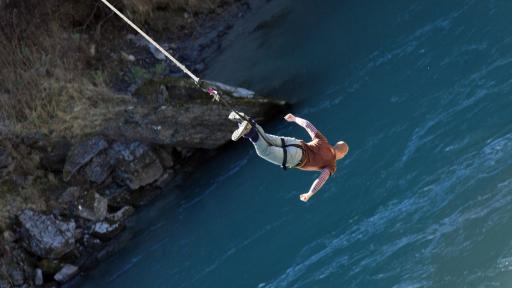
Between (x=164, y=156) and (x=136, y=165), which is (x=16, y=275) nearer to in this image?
(x=136, y=165)

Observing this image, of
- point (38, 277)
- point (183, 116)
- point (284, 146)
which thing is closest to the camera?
point (284, 146)

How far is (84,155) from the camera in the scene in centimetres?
2002

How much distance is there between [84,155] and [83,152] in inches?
4.0

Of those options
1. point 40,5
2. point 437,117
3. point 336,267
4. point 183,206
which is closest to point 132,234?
point 183,206

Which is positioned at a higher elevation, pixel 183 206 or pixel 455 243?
pixel 183 206

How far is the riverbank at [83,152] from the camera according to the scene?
61.0 ft

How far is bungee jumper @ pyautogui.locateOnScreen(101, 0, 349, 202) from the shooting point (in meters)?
10.5

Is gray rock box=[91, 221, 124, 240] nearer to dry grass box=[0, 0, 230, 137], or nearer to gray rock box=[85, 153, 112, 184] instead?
gray rock box=[85, 153, 112, 184]

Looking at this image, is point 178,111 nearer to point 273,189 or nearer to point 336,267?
point 273,189

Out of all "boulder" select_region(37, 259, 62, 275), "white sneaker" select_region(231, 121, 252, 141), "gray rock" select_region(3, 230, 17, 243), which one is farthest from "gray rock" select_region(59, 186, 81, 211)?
"white sneaker" select_region(231, 121, 252, 141)

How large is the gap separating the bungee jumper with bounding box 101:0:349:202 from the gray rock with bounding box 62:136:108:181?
8822 millimetres

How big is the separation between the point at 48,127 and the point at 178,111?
399cm

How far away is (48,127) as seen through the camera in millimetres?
20609

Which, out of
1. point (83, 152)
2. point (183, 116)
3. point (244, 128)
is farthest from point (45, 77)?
point (244, 128)
